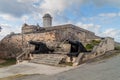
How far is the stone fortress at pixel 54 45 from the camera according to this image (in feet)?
63.6

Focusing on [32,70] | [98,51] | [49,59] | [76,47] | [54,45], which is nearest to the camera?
[32,70]

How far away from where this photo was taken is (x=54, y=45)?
Answer: 80.8 feet

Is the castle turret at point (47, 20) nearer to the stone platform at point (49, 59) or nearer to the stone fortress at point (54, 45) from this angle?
the stone fortress at point (54, 45)

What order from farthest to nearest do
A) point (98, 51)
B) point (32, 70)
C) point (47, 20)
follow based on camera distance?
1. point (47, 20)
2. point (98, 51)
3. point (32, 70)

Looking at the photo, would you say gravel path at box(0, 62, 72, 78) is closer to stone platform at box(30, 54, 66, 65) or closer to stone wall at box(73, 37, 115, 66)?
stone platform at box(30, 54, 66, 65)

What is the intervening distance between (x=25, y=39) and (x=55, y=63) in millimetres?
12947

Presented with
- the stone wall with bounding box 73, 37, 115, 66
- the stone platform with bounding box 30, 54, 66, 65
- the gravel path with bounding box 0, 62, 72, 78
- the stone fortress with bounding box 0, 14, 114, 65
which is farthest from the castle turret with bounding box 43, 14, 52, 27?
the gravel path with bounding box 0, 62, 72, 78

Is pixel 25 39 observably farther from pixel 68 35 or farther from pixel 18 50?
pixel 68 35

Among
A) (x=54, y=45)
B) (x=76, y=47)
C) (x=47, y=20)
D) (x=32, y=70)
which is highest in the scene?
(x=47, y=20)

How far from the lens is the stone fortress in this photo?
19.4 meters

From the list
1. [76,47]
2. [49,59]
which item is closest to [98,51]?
[76,47]

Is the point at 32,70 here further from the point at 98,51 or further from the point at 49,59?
the point at 98,51

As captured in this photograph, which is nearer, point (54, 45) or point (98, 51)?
point (98, 51)

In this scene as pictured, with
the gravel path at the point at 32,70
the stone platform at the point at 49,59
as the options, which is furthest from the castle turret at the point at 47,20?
the gravel path at the point at 32,70
